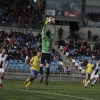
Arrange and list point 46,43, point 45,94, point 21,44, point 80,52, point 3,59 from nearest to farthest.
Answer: point 45,94 < point 46,43 < point 3,59 < point 21,44 < point 80,52

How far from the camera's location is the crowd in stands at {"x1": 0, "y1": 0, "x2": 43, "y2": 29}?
45.8 meters

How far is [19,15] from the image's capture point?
4747cm

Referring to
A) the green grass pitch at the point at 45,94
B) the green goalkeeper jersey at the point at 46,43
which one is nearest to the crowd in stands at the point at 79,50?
the green grass pitch at the point at 45,94

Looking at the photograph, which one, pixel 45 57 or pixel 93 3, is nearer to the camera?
pixel 45 57

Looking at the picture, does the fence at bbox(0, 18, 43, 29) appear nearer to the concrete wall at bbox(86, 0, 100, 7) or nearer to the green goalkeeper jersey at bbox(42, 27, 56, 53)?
the concrete wall at bbox(86, 0, 100, 7)

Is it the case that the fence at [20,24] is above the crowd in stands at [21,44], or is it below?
above

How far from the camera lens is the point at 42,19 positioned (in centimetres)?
4944

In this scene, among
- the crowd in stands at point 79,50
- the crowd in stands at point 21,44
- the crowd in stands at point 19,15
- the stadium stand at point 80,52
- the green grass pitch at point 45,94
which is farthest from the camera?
the crowd in stands at point 19,15

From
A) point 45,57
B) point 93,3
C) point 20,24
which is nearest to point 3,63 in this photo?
point 45,57

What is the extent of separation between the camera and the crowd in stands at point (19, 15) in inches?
1801

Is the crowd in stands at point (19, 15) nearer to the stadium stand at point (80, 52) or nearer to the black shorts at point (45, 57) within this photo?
the stadium stand at point (80, 52)

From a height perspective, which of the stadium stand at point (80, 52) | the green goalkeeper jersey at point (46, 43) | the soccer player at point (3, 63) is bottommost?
the stadium stand at point (80, 52)

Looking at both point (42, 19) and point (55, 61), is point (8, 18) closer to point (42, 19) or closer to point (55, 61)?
point (42, 19)

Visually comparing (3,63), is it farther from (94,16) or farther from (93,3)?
(93,3)
